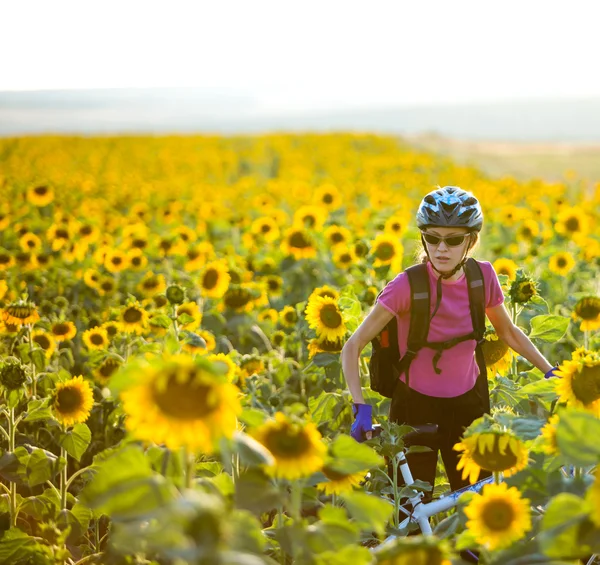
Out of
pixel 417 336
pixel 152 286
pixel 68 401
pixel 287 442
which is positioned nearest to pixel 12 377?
pixel 68 401

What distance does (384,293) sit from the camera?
3.13 metres

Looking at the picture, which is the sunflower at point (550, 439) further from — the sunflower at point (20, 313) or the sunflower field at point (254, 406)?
the sunflower at point (20, 313)

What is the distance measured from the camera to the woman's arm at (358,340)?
119 inches

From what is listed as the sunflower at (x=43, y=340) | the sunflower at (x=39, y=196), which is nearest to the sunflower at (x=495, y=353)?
the sunflower at (x=43, y=340)

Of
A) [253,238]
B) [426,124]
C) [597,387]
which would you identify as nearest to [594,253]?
[253,238]

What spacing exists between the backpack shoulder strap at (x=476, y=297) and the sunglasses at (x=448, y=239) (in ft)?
0.39

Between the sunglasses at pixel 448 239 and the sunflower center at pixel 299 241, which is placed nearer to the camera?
the sunglasses at pixel 448 239

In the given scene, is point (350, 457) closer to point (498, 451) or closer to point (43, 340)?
point (498, 451)

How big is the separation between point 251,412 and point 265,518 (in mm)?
1933

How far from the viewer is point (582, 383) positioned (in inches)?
86.7

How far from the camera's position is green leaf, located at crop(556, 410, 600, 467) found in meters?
1.73

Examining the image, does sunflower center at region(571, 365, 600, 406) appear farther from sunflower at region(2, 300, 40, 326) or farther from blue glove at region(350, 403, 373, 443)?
sunflower at region(2, 300, 40, 326)

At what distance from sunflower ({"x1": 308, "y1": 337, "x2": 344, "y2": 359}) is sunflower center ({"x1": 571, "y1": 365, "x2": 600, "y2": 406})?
1377 mm

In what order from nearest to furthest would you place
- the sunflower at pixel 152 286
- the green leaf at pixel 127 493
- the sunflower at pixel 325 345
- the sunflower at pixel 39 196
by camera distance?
the green leaf at pixel 127 493 < the sunflower at pixel 325 345 < the sunflower at pixel 152 286 < the sunflower at pixel 39 196
